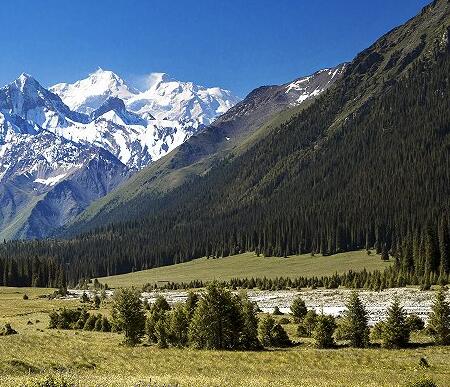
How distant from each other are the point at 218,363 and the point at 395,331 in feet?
63.3

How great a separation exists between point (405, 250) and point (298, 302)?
61434 millimetres

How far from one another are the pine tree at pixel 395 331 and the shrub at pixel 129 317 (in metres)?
29.3

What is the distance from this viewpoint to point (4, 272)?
198875 mm

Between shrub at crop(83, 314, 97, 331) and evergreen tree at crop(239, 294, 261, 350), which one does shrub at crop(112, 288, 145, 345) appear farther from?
evergreen tree at crop(239, 294, 261, 350)

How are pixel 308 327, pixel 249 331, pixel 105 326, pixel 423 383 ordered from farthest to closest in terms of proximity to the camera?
pixel 105 326, pixel 308 327, pixel 249 331, pixel 423 383

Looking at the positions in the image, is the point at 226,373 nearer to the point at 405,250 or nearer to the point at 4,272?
the point at 405,250

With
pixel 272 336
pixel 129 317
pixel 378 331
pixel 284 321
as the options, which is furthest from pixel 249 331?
pixel 284 321

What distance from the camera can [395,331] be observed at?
179 ft

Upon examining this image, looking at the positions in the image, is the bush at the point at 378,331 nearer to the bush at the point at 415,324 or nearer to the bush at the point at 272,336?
the bush at the point at 415,324

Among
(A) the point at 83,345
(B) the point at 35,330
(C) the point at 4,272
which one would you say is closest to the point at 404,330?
(A) the point at 83,345

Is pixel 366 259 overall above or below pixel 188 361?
above

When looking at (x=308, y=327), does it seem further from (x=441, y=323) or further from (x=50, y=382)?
(x=50, y=382)

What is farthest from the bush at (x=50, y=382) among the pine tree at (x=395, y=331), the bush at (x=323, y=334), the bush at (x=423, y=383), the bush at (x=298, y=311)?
the bush at (x=298, y=311)

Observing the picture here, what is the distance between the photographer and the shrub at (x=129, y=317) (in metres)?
63.7
